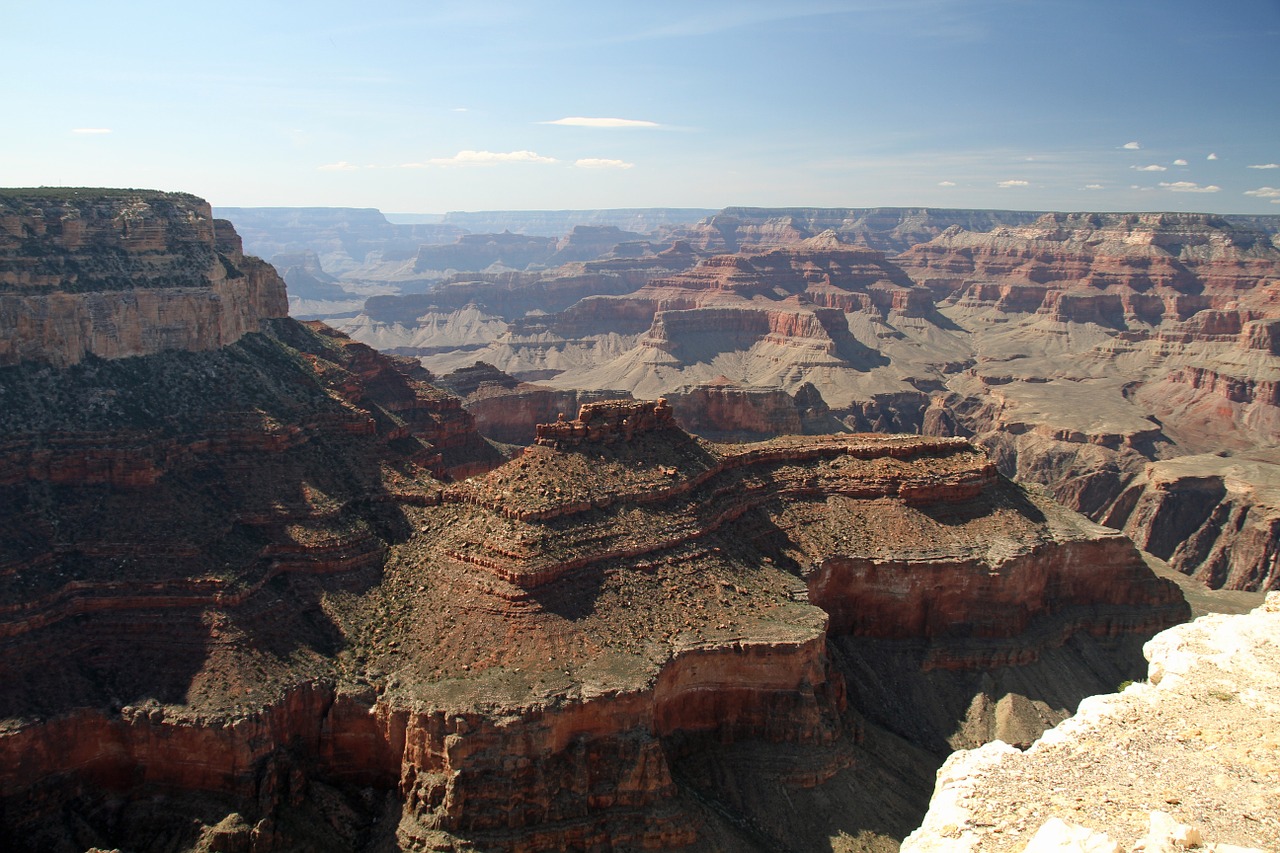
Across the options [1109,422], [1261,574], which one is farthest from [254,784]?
[1109,422]

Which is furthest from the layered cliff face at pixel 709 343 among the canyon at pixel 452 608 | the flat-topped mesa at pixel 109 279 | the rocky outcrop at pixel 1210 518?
the flat-topped mesa at pixel 109 279

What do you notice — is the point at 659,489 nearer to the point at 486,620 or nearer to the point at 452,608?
the point at 486,620

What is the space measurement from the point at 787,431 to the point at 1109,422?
2088 inches

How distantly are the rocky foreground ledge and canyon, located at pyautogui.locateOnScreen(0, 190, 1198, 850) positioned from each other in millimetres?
14349

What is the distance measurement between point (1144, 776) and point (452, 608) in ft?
82.7

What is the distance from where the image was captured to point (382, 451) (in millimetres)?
52969

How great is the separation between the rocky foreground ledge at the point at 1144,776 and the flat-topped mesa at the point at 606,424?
25.5m

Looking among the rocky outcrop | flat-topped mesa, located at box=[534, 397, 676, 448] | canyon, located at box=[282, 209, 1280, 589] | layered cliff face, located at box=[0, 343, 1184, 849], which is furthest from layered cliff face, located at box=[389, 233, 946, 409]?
flat-topped mesa, located at box=[534, 397, 676, 448]

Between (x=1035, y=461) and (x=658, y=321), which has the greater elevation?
(x=658, y=321)

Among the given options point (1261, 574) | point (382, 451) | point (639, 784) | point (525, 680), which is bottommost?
point (1261, 574)

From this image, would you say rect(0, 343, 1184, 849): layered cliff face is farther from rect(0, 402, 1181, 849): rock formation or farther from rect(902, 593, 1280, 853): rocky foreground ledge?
rect(902, 593, 1280, 853): rocky foreground ledge

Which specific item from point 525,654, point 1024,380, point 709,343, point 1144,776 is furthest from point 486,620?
point 709,343

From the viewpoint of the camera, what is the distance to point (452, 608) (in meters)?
38.0

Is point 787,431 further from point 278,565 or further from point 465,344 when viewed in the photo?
point 465,344
